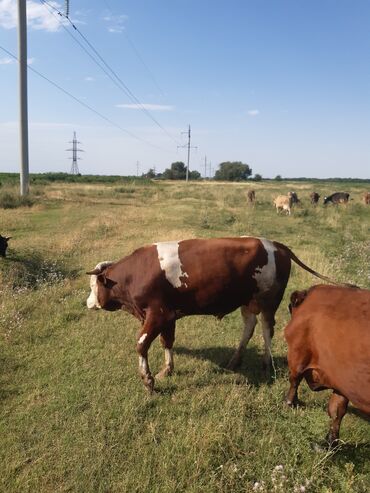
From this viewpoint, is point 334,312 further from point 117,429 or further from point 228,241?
point 117,429

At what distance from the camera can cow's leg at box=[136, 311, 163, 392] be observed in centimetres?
497

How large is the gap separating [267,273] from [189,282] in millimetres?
1019

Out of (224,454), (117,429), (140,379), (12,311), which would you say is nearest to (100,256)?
(12,311)

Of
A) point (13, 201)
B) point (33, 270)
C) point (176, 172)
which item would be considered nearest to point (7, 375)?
point (33, 270)

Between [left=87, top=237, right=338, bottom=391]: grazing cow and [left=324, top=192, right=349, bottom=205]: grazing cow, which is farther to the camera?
[left=324, top=192, right=349, bottom=205]: grazing cow

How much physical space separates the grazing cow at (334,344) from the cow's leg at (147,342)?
66.0 inches

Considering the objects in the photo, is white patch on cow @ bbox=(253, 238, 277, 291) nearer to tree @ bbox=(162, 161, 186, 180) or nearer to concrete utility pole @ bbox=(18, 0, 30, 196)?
concrete utility pole @ bbox=(18, 0, 30, 196)

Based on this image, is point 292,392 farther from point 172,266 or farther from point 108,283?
point 108,283

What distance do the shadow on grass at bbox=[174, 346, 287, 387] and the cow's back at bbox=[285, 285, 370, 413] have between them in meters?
1.62

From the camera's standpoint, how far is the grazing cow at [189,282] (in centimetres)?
506

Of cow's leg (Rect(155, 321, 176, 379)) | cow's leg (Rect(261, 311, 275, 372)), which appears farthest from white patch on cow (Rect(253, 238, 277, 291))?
cow's leg (Rect(155, 321, 176, 379))

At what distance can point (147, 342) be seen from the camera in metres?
5.00

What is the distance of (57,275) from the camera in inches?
385

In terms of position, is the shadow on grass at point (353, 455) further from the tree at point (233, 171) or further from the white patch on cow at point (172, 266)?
the tree at point (233, 171)
